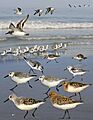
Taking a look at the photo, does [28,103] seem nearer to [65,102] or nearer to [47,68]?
[65,102]

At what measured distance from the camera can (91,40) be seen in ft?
80.2

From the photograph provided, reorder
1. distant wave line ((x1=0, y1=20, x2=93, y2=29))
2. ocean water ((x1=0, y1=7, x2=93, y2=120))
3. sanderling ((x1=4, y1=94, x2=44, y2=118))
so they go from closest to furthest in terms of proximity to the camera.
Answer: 1. sanderling ((x1=4, y1=94, x2=44, y2=118))
2. ocean water ((x1=0, y1=7, x2=93, y2=120))
3. distant wave line ((x1=0, y1=20, x2=93, y2=29))

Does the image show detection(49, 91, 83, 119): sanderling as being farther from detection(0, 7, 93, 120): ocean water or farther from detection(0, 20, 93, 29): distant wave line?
detection(0, 20, 93, 29): distant wave line

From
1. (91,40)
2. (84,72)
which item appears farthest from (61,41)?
(84,72)

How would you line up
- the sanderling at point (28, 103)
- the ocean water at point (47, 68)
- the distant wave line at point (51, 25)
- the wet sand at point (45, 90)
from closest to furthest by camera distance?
1. the sanderling at point (28, 103)
2. the wet sand at point (45, 90)
3. the ocean water at point (47, 68)
4. the distant wave line at point (51, 25)

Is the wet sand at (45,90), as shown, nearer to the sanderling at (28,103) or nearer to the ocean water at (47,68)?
the ocean water at (47,68)

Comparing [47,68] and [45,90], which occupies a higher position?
[45,90]

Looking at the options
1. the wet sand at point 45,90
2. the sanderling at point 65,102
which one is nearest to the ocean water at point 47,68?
the wet sand at point 45,90

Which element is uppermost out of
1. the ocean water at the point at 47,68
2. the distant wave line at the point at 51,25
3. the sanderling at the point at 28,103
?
the sanderling at the point at 28,103

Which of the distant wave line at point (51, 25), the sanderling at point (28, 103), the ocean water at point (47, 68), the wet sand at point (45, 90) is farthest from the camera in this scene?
the distant wave line at point (51, 25)

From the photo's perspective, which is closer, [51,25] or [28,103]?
[28,103]

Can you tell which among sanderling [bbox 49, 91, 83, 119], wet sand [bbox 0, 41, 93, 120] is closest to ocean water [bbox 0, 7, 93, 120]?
wet sand [bbox 0, 41, 93, 120]

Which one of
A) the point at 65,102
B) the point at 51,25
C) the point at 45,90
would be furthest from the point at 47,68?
the point at 51,25

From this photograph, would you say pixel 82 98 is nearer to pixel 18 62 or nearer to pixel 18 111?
pixel 18 111
